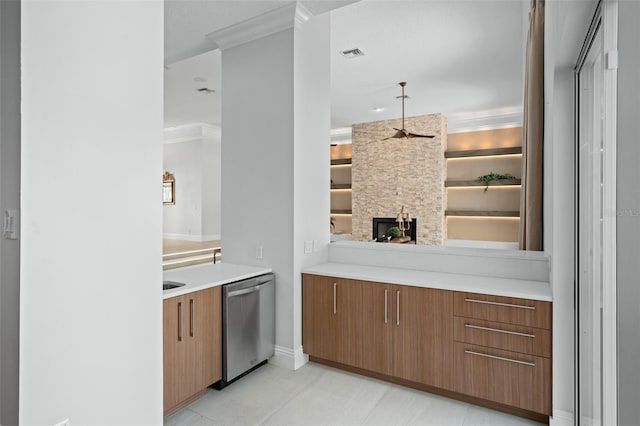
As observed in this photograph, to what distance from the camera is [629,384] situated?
790 mm

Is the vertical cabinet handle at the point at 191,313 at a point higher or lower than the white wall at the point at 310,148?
lower

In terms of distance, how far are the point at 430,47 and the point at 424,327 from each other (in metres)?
3.52

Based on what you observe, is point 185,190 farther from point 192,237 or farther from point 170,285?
point 170,285

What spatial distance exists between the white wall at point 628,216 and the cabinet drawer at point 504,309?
148cm

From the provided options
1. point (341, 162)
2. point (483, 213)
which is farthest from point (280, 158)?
point (341, 162)

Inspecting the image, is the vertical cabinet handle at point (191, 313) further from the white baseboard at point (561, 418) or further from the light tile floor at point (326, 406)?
the white baseboard at point (561, 418)

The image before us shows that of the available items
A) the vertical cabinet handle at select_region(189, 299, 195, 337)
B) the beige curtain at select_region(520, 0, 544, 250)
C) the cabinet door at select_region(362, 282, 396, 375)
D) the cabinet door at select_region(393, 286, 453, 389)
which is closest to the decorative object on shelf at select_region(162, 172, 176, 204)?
the vertical cabinet handle at select_region(189, 299, 195, 337)

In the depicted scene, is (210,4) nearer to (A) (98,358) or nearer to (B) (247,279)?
(B) (247,279)

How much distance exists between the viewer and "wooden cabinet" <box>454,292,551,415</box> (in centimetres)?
221

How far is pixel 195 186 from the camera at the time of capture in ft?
33.1

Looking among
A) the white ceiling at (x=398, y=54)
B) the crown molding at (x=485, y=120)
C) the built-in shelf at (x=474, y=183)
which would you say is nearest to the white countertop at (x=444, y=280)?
the white ceiling at (x=398, y=54)

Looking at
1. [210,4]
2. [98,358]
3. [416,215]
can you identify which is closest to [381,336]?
[98,358]

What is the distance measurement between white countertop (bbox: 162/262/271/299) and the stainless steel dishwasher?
52 millimetres

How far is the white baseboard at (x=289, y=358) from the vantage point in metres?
3.01
